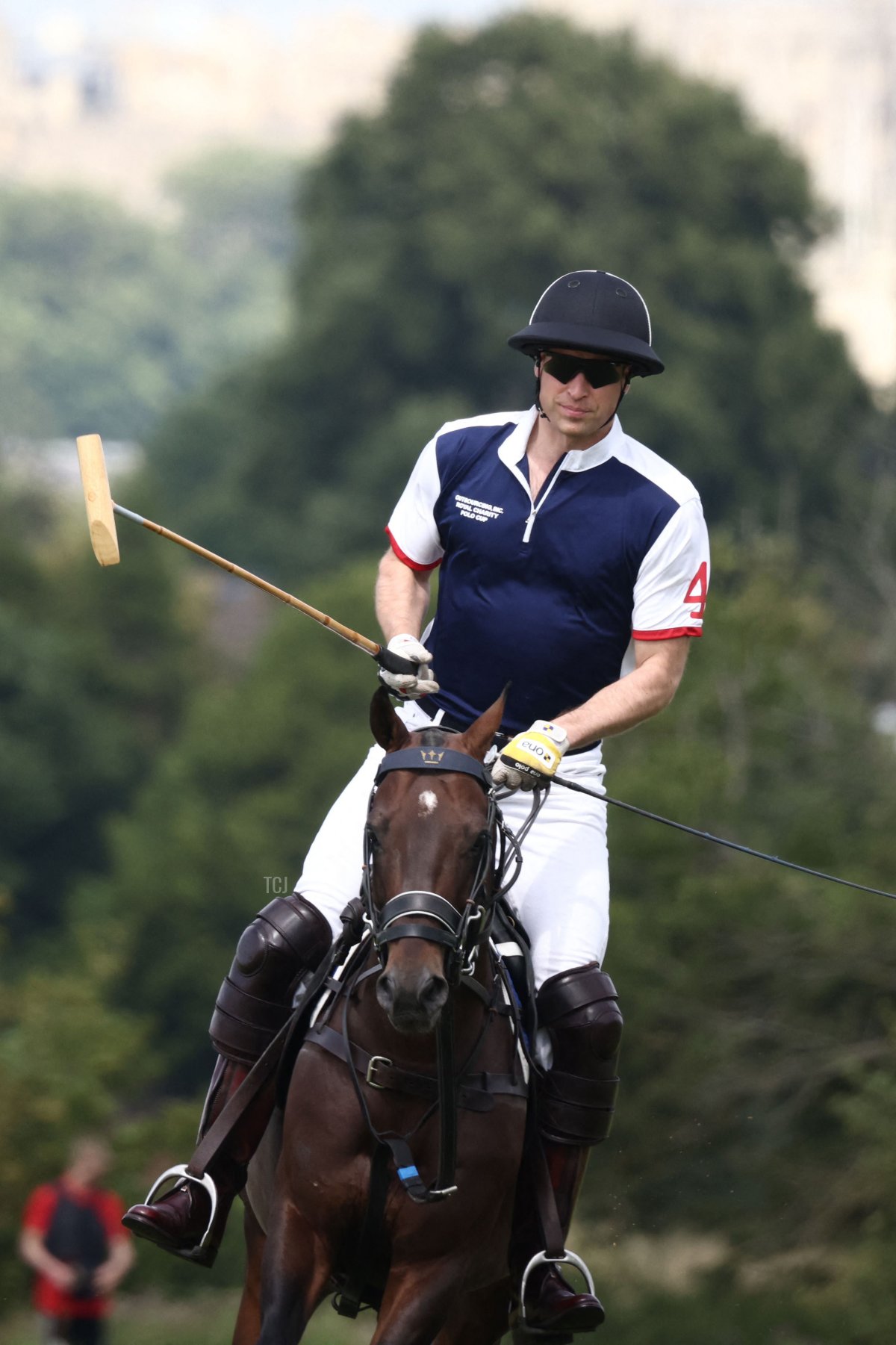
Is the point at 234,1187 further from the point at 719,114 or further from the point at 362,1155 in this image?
the point at 719,114

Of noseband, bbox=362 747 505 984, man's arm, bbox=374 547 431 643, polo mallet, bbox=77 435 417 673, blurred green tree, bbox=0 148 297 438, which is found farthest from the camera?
blurred green tree, bbox=0 148 297 438

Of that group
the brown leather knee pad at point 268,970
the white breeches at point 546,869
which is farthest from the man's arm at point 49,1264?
the white breeches at point 546,869

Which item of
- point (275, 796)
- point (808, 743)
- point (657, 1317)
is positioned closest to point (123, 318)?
point (275, 796)

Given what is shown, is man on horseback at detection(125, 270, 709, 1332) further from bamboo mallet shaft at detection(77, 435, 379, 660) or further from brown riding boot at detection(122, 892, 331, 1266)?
bamboo mallet shaft at detection(77, 435, 379, 660)

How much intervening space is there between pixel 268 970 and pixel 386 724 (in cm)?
96

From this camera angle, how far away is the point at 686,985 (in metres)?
28.5

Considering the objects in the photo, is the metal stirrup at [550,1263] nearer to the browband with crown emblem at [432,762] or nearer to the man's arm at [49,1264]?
the browband with crown emblem at [432,762]

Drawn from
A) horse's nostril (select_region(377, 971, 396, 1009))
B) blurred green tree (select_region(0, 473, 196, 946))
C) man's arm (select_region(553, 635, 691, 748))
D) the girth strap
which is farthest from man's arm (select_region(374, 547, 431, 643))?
blurred green tree (select_region(0, 473, 196, 946))

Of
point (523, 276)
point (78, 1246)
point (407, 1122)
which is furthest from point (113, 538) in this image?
point (523, 276)

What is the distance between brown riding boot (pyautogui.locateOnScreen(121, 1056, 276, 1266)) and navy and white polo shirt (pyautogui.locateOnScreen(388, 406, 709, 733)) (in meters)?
1.27

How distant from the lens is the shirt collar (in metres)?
6.57

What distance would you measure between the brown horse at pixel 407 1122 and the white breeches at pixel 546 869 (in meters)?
0.35

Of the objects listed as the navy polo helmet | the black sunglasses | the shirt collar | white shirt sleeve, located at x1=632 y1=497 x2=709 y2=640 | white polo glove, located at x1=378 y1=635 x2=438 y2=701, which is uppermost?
the navy polo helmet

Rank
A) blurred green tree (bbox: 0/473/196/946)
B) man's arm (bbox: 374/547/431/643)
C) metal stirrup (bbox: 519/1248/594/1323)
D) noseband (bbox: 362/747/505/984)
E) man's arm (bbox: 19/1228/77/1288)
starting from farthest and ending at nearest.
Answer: blurred green tree (bbox: 0/473/196/946) < man's arm (bbox: 19/1228/77/1288) < man's arm (bbox: 374/547/431/643) < metal stirrup (bbox: 519/1248/594/1323) < noseband (bbox: 362/747/505/984)
